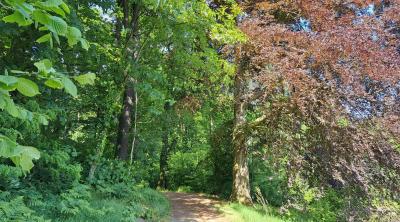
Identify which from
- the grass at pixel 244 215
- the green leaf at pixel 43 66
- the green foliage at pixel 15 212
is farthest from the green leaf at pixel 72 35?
the grass at pixel 244 215

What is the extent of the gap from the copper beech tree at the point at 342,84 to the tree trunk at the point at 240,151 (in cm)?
160

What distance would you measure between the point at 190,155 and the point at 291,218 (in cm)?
849

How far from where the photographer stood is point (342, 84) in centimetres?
888

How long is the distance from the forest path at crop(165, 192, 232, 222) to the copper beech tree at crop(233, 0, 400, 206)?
254 centimetres

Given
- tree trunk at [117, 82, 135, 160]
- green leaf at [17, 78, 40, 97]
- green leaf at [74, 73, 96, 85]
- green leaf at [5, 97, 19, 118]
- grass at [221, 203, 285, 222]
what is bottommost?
grass at [221, 203, 285, 222]

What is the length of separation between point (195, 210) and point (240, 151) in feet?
9.29

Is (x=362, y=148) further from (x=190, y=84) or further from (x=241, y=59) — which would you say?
(x=190, y=84)

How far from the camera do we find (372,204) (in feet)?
29.3

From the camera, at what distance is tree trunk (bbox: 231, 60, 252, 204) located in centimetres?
1180

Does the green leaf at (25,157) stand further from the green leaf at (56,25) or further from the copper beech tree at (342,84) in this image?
the copper beech tree at (342,84)

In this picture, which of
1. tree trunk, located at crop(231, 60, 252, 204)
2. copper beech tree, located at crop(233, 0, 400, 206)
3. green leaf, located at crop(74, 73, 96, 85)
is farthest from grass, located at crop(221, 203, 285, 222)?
green leaf, located at crop(74, 73, 96, 85)

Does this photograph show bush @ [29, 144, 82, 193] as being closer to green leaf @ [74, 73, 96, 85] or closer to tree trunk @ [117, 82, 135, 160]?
tree trunk @ [117, 82, 135, 160]

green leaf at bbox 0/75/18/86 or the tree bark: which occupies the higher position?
the tree bark

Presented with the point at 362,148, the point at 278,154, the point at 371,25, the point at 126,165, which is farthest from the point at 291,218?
the point at 371,25
